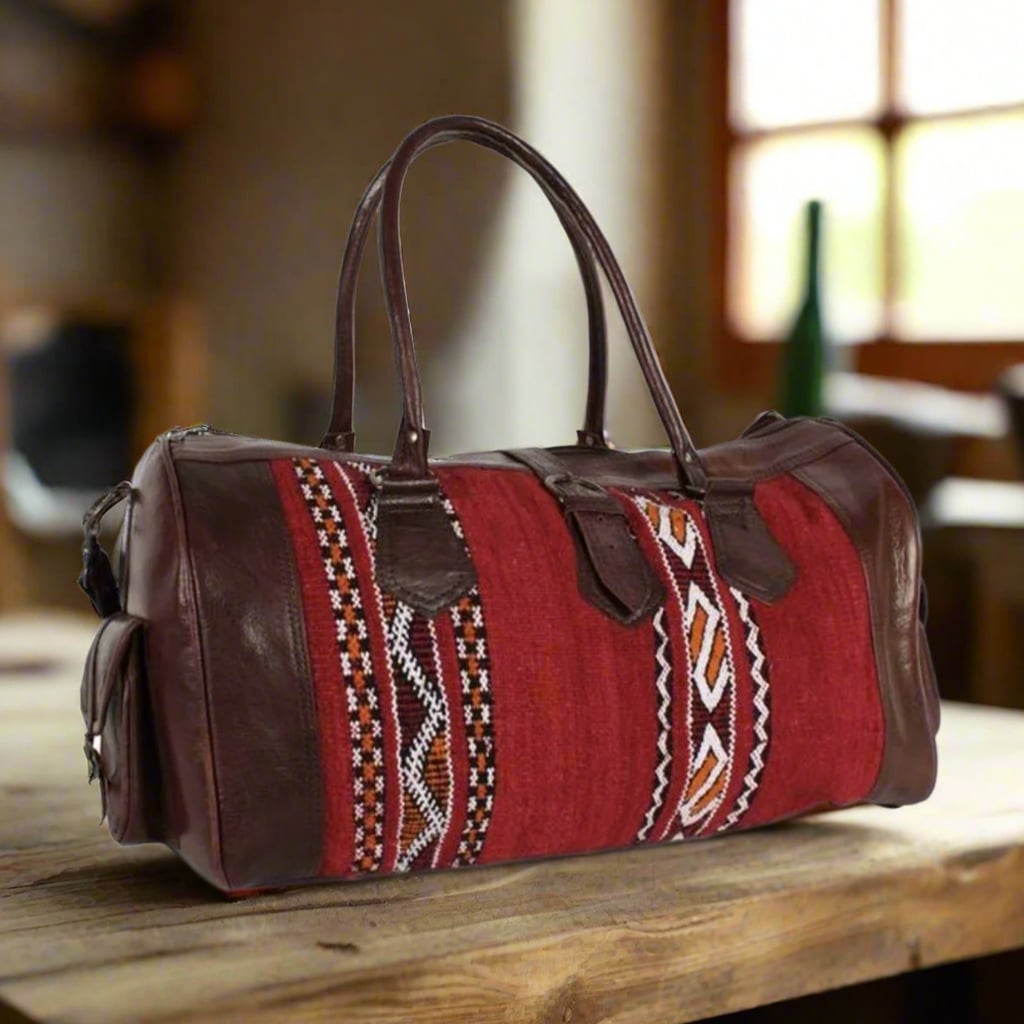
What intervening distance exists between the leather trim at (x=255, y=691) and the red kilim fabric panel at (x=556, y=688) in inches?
0.5

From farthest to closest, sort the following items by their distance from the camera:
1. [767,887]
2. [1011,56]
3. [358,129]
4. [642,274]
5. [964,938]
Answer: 1. [358,129]
2. [642,274]
3. [1011,56]
4. [964,938]
5. [767,887]

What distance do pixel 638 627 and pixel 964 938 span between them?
0.32m

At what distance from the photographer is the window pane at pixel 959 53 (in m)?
3.12

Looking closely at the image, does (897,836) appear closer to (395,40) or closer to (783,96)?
(783,96)

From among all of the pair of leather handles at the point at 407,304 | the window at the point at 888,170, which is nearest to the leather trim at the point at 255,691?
the pair of leather handles at the point at 407,304

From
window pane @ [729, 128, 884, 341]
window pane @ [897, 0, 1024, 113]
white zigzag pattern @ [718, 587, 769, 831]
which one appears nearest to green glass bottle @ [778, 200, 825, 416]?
window pane @ [729, 128, 884, 341]

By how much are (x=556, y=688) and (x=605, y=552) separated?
0.09m

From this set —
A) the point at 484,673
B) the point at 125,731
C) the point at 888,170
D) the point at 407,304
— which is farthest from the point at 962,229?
the point at 125,731

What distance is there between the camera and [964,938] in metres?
1.06

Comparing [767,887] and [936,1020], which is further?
[936,1020]

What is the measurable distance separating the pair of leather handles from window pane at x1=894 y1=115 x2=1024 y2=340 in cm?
226

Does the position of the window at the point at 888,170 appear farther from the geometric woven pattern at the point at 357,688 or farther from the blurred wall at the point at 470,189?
the geometric woven pattern at the point at 357,688

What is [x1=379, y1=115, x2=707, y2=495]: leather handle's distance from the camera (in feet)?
3.04

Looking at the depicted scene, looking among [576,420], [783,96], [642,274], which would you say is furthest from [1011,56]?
[576,420]
